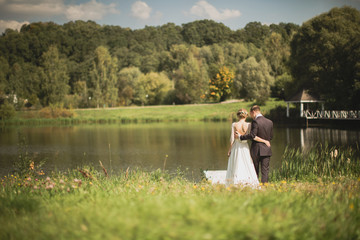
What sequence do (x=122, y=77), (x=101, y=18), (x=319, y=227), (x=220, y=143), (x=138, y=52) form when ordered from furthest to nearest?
(x=101, y=18)
(x=138, y=52)
(x=122, y=77)
(x=220, y=143)
(x=319, y=227)

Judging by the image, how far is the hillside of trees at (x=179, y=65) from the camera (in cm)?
3015

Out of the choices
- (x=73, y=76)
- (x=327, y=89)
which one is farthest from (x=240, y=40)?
(x=327, y=89)

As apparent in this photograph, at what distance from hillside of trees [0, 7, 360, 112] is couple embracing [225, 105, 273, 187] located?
72.4 ft

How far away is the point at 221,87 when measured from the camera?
5691 cm

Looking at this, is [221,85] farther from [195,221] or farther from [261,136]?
[195,221]

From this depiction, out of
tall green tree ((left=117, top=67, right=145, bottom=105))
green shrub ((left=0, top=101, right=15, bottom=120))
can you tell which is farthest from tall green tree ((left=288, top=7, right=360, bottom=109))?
green shrub ((left=0, top=101, right=15, bottom=120))

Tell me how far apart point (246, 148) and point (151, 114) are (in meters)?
41.6

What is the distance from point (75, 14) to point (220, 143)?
8647 centimetres

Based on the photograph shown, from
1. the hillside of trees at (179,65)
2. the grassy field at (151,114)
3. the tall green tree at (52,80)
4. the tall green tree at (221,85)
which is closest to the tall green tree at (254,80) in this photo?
the hillside of trees at (179,65)

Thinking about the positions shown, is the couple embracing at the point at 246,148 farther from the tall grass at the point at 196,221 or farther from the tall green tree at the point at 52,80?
the tall green tree at the point at 52,80

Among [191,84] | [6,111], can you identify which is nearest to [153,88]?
[191,84]

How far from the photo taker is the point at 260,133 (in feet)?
22.5

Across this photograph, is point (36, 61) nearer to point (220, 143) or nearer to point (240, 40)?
point (240, 40)

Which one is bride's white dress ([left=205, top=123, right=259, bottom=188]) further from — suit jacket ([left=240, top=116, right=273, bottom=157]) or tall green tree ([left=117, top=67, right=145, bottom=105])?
tall green tree ([left=117, top=67, right=145, bottom=105])
